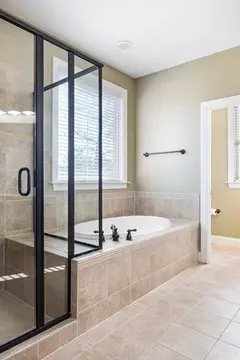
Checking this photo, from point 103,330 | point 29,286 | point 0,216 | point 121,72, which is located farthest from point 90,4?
point 103,330

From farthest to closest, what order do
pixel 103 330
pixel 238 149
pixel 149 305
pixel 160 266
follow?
1. pixel 238 149
2. pixel 160 266
3. pixel 149 305
4. pixel 103 330

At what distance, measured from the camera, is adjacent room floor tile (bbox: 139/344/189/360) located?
1539 mm

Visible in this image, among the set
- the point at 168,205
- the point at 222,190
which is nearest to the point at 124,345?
the point at 168,205

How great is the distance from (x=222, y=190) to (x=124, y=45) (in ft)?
8.89

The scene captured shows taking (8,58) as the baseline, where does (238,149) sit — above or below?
below

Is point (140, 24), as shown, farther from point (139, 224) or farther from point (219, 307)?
point (219, 307)

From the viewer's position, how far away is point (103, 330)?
1.82 metres

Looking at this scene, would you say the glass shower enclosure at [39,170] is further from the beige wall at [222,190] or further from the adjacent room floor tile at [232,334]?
the beige wall at [222,190]

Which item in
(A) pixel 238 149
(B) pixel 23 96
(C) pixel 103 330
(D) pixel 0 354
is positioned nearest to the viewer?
(D) pixel 0 354

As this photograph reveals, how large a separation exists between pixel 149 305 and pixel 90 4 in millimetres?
2615

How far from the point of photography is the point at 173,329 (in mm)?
1834

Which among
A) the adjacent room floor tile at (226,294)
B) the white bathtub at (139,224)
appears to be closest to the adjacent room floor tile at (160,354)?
the adjacent room floor tile at (226,294)

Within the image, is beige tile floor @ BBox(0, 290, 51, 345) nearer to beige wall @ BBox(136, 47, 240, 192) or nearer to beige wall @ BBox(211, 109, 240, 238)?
beige wall @ BBox(136, 47, 240, 192)

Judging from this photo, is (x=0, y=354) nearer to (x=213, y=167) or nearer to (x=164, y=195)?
(x=164, y=195)
